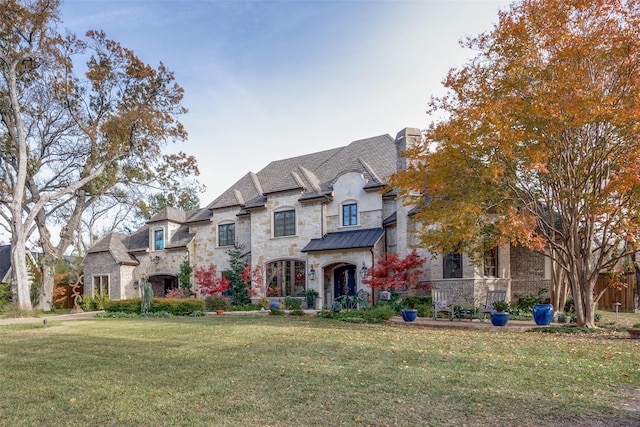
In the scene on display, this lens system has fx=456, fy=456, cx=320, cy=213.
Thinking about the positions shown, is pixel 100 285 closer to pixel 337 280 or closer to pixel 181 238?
pixel 181 238

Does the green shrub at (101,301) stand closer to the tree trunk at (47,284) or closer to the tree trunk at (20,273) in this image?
the tree trunk at (47,284)

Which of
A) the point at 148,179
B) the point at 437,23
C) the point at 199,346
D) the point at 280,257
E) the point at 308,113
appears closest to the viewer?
the point at 199,346

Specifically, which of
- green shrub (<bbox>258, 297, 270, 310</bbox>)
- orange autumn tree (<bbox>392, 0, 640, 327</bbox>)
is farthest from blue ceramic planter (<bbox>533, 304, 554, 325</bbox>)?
green shrub (<bbox>258, 297, 270, 310</bbox>)

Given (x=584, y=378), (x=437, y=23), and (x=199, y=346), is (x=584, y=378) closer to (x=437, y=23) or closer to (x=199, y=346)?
(x=199, y=346)

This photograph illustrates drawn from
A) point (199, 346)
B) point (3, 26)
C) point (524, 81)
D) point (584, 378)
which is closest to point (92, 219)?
point (3, 26)

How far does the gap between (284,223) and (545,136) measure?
15.1 m

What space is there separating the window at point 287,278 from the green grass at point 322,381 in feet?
41.2

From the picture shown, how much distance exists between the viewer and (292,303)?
21.2m

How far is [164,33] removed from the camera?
526 inches

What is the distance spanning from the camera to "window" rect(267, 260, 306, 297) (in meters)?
23.8

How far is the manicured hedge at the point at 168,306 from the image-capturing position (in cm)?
2130

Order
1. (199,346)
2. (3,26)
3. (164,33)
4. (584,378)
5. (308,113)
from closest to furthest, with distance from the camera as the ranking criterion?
(584,378), (199,346), (164,33), (308,113), (3,26)

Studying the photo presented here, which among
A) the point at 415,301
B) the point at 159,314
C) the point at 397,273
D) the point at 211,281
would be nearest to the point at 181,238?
the point at 211,281

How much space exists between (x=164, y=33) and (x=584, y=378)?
1321cm
